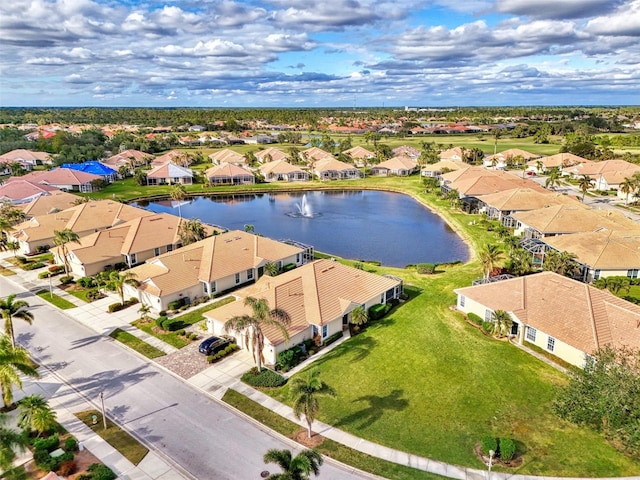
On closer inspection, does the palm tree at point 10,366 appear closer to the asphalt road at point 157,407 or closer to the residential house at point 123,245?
the asphalt road at point 157,407

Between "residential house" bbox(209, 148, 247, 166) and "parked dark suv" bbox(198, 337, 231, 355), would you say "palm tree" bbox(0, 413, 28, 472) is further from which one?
"residential house" bbox(209, 148, 247, 166)

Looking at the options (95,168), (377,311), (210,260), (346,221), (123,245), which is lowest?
(377,311)

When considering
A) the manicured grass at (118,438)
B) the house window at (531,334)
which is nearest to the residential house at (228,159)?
the house window at (531,334)

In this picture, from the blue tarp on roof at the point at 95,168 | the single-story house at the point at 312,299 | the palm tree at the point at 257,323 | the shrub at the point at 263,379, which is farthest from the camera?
the blue tarp on roof at the point at 95,168

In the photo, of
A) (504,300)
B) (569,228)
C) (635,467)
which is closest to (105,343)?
(504,300)

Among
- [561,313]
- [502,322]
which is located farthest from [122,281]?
[561,313]

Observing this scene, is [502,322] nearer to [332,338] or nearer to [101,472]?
[332,338]
